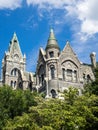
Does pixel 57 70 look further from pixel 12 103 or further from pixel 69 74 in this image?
pixel 12 103

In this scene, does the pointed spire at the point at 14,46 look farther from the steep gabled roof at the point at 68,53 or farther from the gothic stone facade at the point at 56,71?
the steep gabled roof at the point at 68,53

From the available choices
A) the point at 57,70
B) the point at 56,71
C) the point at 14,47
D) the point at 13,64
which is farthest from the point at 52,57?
the point at 14,47

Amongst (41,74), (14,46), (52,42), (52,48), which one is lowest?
(41,74)

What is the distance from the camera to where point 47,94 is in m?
52.2

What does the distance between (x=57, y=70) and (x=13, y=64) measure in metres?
26.2

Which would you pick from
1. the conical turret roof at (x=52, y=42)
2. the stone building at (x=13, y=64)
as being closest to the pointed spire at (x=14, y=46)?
the stone building at (x=13, y=64)

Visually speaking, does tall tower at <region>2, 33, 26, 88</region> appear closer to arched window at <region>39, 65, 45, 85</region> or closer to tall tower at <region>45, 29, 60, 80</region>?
arched window at <region>39, 65, 45, 85</region>

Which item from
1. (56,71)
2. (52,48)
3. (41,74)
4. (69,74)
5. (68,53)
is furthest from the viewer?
(41,74)

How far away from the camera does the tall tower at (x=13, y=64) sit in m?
75.1

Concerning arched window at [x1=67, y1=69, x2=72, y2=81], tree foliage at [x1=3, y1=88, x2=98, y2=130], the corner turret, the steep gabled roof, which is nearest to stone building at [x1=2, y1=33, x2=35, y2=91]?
the corner turret

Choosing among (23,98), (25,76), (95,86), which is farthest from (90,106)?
(25,76)

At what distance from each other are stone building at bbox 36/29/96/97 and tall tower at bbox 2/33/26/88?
16892 mm

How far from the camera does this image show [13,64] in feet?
256

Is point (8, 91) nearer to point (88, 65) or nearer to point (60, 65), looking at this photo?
point (60, 65)
